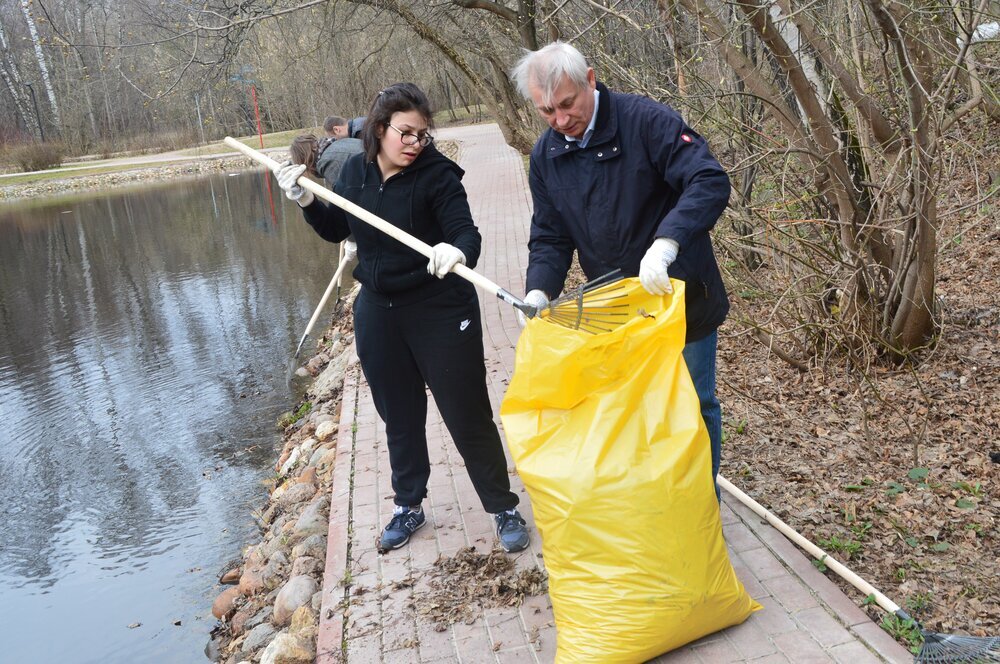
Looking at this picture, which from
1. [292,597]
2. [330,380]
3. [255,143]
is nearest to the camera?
[292,597]

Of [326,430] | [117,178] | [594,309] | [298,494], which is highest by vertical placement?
[117,178]

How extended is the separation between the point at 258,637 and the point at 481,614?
48.8 inches

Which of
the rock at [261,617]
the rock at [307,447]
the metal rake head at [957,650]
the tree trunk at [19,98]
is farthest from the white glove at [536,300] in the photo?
the tree trunk at [19,98]

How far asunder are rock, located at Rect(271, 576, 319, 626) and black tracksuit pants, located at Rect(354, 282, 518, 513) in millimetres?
667

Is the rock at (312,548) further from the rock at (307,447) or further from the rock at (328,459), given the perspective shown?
the rock at (307,447)

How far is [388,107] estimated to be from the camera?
9.77 feet

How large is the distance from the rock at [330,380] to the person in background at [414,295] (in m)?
3.40

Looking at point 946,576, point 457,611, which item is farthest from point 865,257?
point 457,611

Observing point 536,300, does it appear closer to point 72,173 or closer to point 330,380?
point 330,380

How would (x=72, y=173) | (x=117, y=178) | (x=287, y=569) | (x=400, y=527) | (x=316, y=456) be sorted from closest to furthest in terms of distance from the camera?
(x=400, y=527), (x=287, y=569), (x=316, y=456), (x=117, y=178), (x=72, y=173)

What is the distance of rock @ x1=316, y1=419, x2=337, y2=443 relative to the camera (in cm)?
568

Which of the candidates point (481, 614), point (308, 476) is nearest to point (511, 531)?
point (481, 614)

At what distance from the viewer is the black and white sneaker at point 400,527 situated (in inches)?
138

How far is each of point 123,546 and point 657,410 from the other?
4.30 meters
